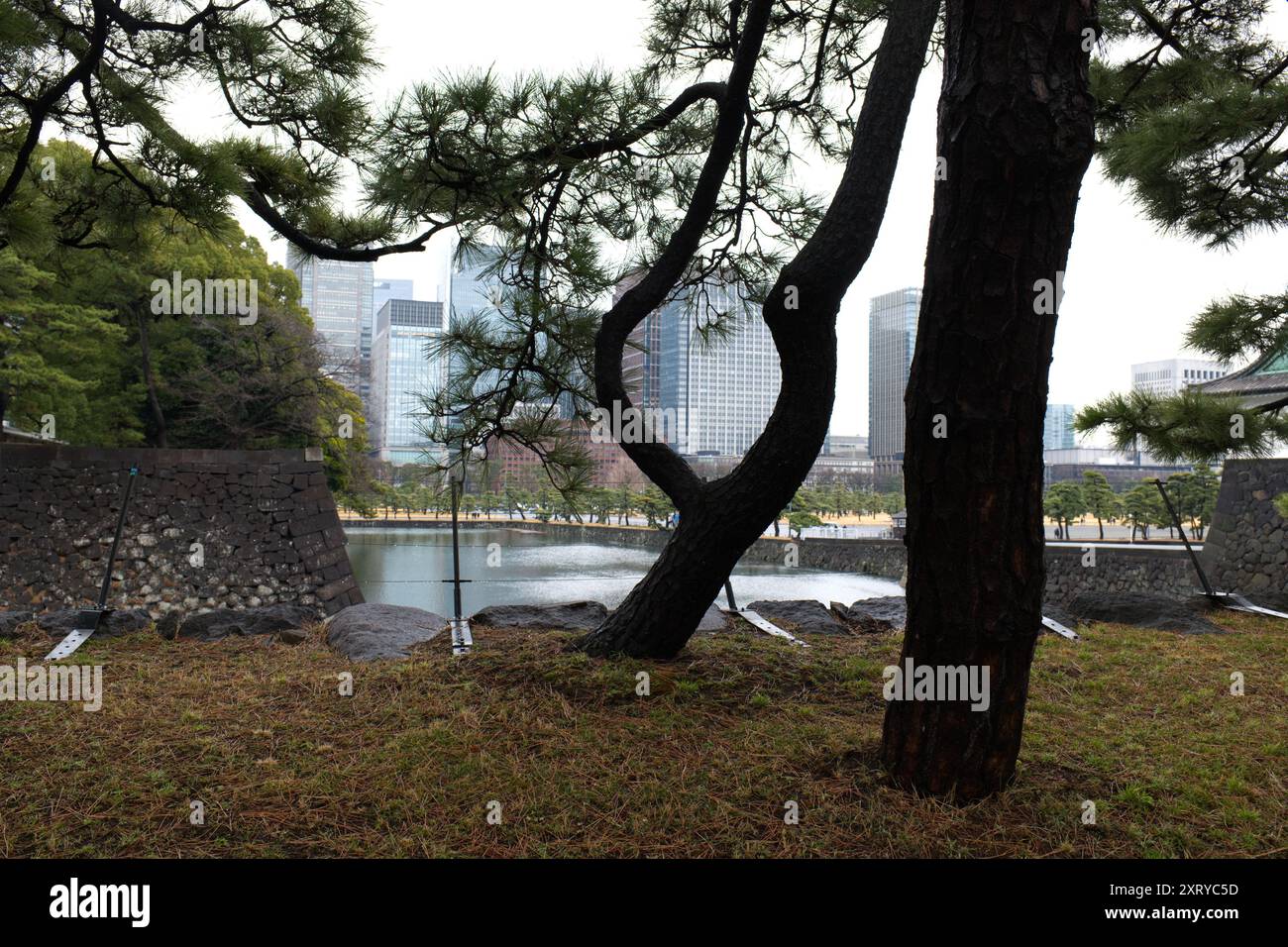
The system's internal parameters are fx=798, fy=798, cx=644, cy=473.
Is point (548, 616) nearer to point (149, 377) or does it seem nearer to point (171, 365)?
point (149, 377)

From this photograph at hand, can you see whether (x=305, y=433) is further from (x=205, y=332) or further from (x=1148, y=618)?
(x=1148, y=618)

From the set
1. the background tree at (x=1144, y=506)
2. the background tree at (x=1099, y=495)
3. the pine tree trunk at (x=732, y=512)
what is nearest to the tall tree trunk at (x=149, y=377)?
the pine tree trunk at (x=732, y=512)

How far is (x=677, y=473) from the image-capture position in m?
Answer: 2.75

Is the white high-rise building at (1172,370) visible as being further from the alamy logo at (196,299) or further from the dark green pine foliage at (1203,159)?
the alamy logo at (196,299)

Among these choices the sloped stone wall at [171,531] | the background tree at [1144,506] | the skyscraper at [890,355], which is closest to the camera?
the sloped stone wall at [171,531]

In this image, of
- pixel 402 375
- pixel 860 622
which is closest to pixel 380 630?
pixel 860 622

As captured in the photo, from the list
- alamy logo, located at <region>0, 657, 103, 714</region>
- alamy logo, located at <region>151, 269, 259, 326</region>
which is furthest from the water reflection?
alamy logo, located at <region>0, 657, 103, 714</region>

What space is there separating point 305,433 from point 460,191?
1153 centimetres

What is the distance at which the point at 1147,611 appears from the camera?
4211mm

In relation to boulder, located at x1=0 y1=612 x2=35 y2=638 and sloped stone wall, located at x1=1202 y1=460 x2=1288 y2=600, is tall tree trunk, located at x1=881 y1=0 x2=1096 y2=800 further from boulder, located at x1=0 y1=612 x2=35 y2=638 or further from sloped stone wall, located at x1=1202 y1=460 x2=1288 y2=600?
sloped stone wall, located at x1=1202 y1=460 x2=1288 y2=600

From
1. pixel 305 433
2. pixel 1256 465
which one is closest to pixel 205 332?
pixel 305 433

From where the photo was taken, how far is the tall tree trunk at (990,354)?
1568mm

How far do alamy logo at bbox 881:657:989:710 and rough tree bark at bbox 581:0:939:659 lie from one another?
0.85 metres

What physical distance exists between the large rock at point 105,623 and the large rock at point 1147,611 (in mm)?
4644
